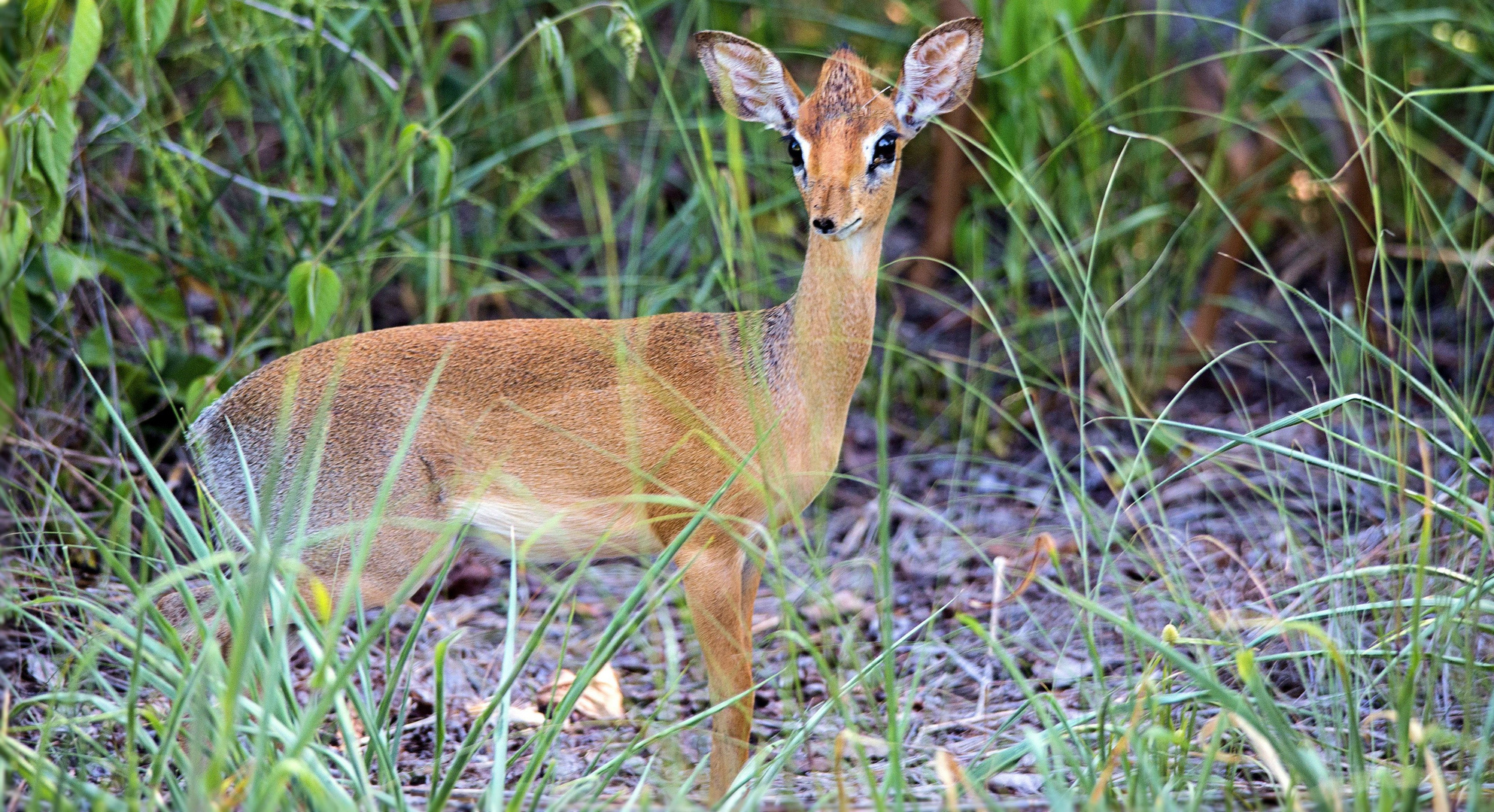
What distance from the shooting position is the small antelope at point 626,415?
3.23 meters

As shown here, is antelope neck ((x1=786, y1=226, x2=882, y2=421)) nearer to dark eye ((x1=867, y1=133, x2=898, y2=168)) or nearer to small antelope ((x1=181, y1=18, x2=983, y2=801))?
small antelope ((x1=181, y1=18, x2=983, y2=801))

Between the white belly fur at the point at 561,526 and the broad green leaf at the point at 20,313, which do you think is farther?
the broad green leaf at the point at 20,313

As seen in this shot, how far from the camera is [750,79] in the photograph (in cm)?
331

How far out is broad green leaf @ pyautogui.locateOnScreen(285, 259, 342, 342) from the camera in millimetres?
3484

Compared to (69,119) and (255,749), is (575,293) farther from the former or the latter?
(255,749)

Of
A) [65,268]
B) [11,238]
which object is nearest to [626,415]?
[11,238]

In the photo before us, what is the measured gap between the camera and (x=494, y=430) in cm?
337

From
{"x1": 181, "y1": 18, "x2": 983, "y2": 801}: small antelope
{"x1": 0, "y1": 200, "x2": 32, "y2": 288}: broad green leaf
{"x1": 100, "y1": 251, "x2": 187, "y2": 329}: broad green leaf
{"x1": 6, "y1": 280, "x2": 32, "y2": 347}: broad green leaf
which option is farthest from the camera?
{"x1": 100, "y1": 251, "x2": 187, "y2": 329}: broad green leaf

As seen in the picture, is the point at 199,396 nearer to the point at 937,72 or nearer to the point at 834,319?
the point at 834,319

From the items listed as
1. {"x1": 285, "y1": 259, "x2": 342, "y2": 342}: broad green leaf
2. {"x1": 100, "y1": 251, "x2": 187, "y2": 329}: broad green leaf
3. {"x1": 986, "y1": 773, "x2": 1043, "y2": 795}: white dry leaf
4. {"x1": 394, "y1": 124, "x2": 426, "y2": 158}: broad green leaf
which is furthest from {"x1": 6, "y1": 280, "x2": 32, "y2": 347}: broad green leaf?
{"x1": 986, "y1": 773, "x2": 1043, "y2": 795}: white dry leaf

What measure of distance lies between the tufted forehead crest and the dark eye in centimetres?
9

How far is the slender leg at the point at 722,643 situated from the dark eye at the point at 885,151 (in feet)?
3.17

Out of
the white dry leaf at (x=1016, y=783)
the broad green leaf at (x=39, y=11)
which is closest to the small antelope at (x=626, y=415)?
the white dry leaf at (x=1016, y=783)

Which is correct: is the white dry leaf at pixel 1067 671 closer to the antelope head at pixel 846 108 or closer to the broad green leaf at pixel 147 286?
the antelope head at pixel 846 108
